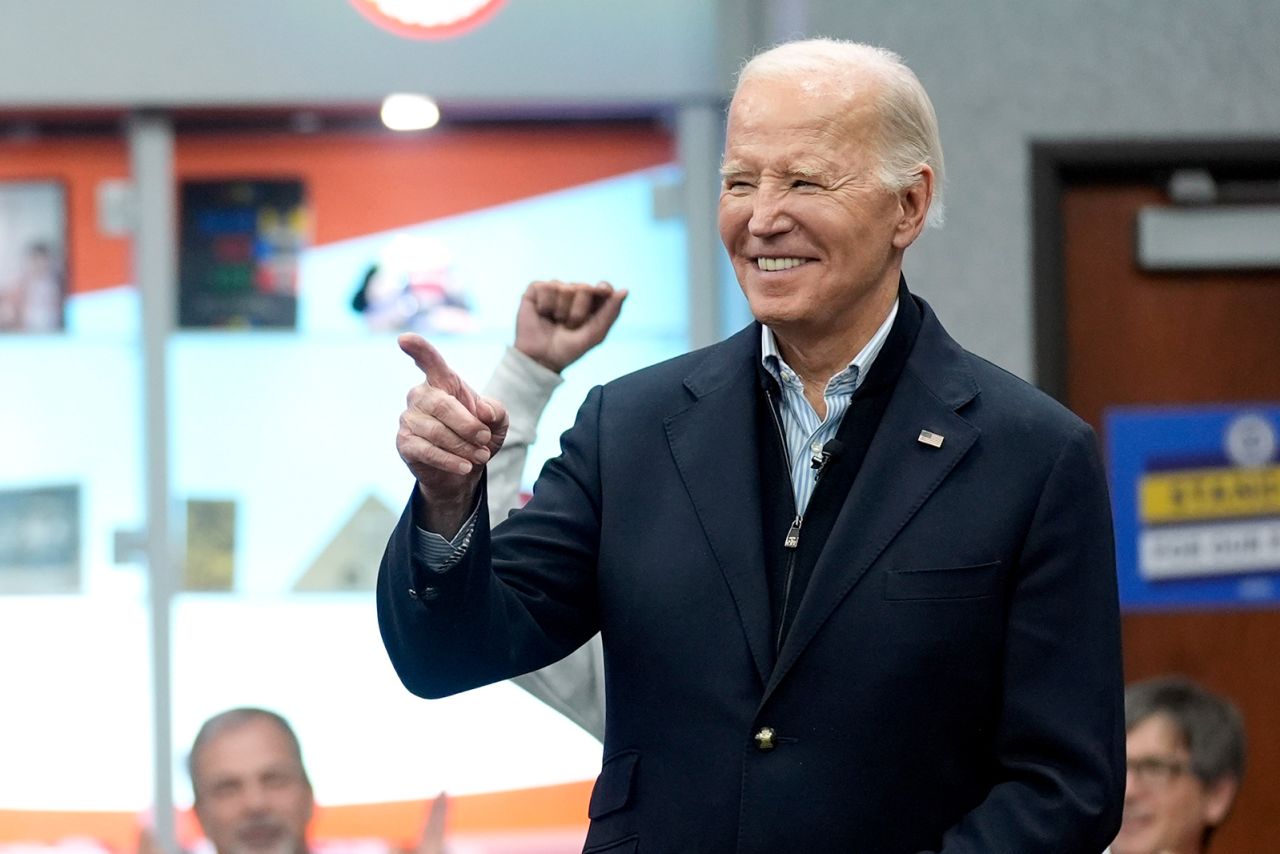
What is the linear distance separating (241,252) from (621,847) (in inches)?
121

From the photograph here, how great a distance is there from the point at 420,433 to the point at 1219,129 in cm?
319

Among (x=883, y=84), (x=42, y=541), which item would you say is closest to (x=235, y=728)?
(x=42, y=541)

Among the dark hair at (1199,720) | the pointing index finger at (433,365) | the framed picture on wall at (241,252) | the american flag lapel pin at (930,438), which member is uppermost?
the framed picture on wall at (241,252)

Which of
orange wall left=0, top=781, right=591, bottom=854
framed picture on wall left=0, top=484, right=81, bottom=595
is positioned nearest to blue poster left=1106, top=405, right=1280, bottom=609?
orange wall left=0, top=781, right=591, bottom=854

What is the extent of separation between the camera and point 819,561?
1633mm

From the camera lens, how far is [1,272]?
4.47m

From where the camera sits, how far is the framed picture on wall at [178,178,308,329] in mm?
4488

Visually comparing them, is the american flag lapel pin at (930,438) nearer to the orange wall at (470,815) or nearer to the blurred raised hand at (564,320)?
the blurred raised hand at (564,320)

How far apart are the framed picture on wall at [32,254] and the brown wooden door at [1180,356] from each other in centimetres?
246

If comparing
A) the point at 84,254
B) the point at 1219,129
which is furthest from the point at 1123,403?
the point at 84,254

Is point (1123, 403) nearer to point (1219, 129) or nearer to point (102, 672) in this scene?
point (1219, 129)

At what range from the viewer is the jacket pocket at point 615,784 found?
171 cm

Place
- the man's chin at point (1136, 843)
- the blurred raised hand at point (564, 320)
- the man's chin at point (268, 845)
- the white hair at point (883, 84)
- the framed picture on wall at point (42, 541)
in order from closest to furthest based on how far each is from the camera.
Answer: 1. the white hair at point (883, 84)
2. the blurred raised hand at point (564, 320)
3. the man's chin at point (1136, 843)
4. the man's chin at point (268, 845)
5. the framed picture on wall at point (42, 541)

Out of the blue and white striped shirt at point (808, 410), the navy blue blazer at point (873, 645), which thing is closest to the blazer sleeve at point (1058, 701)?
the navy blue blazer at point (873, 645)
